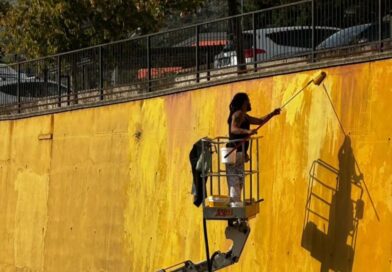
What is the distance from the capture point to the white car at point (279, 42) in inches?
483

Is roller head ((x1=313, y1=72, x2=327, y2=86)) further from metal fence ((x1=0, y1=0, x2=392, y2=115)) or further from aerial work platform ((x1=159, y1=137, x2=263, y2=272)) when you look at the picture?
aerial work platform ((x1=159, y1=137, x2=263, y2=272))

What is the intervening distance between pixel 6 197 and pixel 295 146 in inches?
387

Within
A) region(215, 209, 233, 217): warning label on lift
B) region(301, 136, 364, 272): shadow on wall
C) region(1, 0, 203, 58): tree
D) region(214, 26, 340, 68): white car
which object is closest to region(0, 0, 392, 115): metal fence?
region(214, 26, 340, 68): white car

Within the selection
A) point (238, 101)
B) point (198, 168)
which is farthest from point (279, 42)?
point (198, 168)

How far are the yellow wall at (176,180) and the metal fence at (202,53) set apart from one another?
0.62m

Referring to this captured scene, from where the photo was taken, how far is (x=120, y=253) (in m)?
15.0

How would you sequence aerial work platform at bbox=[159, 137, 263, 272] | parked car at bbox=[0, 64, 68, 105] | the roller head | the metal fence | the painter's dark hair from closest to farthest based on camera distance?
1. aerial work platform at bbox=[159, 137, 263, 272]
2. the painter's dark hair
3. the roller head
4. the metal fence
5. parked car at bbox=[0, 64, 68, 105]

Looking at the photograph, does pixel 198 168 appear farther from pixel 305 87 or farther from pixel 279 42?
pixel 279 42

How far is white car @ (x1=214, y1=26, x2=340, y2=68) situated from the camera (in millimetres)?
12278

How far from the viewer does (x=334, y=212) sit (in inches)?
419

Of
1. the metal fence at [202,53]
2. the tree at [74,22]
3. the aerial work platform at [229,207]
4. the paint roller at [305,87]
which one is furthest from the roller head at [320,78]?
the tree at [74,22]

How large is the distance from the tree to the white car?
6845mm

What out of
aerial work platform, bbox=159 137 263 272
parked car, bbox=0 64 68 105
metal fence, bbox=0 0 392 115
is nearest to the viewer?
aerial work platform, bbox=159 137 263 272

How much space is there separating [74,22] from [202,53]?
23.1 ft
